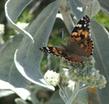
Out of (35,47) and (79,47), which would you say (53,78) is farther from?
(79,47)

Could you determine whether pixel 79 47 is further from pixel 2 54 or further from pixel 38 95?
pixel 38 95

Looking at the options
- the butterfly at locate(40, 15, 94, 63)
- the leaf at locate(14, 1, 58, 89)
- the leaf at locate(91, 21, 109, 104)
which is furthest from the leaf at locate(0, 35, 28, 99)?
the leaf at locate(91, 21, 109, 104)

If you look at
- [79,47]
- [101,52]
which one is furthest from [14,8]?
[101,52]

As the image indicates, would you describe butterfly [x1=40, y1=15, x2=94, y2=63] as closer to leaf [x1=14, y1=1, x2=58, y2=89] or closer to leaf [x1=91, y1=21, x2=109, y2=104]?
leaf [x1=14, y1=1, x2=58, y2=89]

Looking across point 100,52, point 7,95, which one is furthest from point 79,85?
point 7,95

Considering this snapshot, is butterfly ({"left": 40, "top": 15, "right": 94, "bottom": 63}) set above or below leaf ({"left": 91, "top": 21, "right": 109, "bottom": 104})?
above

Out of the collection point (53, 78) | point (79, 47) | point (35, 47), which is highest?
point (79, 47)

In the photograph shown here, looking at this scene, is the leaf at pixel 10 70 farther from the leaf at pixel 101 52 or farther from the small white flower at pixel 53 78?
the leaf at pixel 101 52
